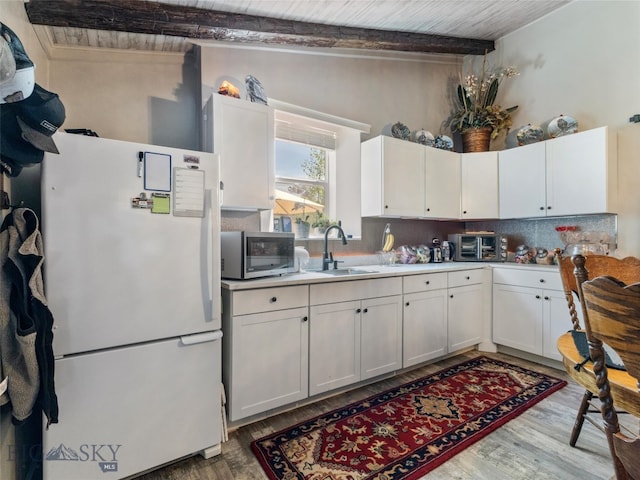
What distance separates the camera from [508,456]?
68.6 inches

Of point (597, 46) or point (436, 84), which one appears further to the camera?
point (436, 84)

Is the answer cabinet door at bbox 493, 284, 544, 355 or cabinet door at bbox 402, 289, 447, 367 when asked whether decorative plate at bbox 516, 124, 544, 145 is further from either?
cabinet door at bbox 402, 289, 447, 367

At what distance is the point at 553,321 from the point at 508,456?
1592mm

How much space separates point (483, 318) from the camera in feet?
10.9

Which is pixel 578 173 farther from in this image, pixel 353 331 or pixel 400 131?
pixel 353 331

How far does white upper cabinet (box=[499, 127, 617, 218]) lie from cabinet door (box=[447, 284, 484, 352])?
101cm

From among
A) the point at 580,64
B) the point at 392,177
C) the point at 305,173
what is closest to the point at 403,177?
the point at 392,177

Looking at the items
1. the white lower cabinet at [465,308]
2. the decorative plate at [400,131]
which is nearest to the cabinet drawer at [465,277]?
the white lower cabinet at [465,308]

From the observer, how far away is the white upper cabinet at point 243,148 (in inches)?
88.0

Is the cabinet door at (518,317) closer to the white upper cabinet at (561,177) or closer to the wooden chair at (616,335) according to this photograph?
the white upper cabinet at (561,177)

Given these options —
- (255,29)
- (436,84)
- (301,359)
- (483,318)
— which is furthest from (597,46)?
(301,359)

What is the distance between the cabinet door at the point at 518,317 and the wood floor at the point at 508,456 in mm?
832

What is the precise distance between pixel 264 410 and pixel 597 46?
435cm

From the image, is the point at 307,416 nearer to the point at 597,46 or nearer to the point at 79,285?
the point at 79,285
